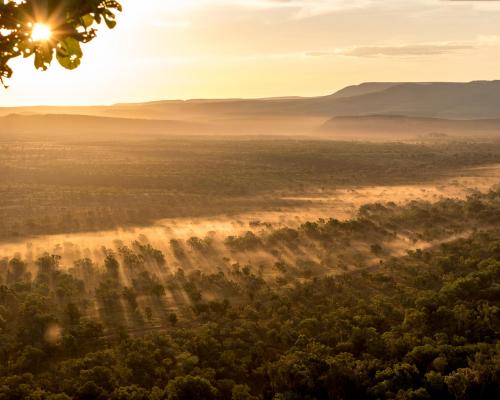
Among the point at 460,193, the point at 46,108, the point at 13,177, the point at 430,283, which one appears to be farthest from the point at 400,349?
the point at 46,108

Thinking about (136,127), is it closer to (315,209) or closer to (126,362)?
(315,209)

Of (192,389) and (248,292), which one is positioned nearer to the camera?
(192,389)

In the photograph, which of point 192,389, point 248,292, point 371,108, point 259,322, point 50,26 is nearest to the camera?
point 50,26

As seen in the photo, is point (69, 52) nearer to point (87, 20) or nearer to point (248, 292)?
point (87, 20)

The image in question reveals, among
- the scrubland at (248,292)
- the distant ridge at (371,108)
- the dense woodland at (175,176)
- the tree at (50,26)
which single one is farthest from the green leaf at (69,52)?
the distant ridge at (371,108)

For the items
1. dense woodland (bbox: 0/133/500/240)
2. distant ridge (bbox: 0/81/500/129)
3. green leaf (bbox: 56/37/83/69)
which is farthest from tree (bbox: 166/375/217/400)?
distant ridge (bbox: 0/81/500/129)

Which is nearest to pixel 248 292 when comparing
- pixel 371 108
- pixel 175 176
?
pixel 175 176
